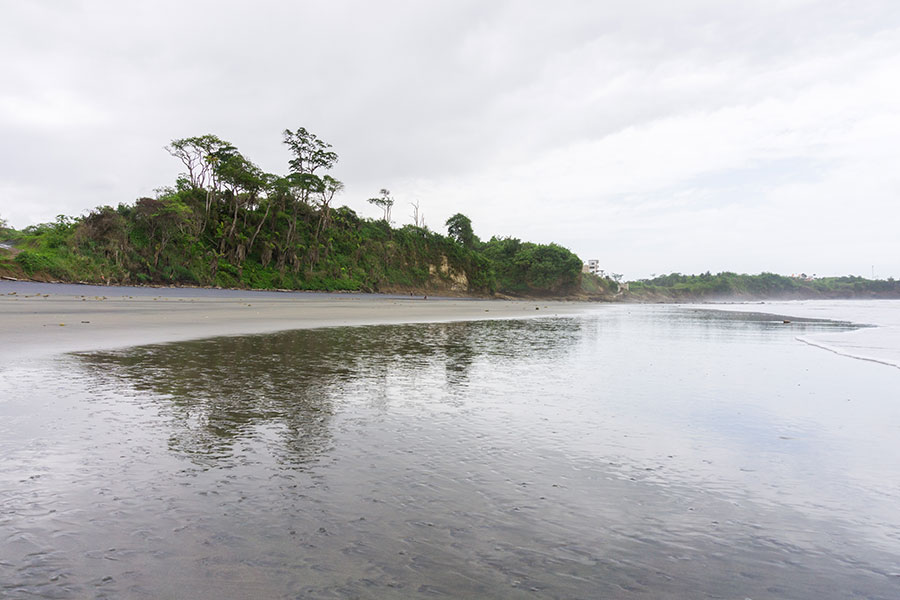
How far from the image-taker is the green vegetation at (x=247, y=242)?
1435 inches

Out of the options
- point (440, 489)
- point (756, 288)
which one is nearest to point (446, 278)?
point (440, 489)

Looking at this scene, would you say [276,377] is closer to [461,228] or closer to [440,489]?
→ [440,489]

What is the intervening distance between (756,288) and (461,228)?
14574 cm

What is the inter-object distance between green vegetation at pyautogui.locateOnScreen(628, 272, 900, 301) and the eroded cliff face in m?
99.6

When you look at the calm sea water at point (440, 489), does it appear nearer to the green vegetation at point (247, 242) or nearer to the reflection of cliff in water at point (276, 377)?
the reflection of cliff in water at point (276, 377)

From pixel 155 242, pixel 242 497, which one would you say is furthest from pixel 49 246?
pixel 242 497

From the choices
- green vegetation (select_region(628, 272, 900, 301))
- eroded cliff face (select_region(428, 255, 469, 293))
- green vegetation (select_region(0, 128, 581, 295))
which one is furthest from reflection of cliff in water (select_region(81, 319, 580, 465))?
green vegetation (select_region(628, 272, 900, 301))

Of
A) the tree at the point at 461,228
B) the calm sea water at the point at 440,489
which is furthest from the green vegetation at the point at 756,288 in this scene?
the calm sea water at the point at 440,489

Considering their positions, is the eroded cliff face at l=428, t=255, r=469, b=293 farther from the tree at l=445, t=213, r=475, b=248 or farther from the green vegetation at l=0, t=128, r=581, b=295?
the tree at l=445, t=213, r=475, b=248

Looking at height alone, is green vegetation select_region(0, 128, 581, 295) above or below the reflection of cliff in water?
above

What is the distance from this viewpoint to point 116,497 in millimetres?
2711

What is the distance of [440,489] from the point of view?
9.66 feet

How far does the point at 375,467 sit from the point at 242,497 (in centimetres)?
88

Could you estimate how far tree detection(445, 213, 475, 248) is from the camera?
329ft
